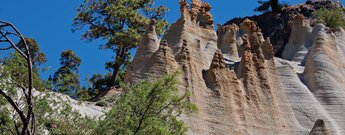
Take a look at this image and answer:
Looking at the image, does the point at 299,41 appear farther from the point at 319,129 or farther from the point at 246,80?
the point at 319,129

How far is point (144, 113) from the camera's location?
18.3 meters

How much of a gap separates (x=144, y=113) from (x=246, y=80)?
13.7 metres

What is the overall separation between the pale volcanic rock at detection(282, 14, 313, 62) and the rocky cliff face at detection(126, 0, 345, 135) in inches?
78.9

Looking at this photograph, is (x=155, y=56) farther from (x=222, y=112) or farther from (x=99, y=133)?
(x=99, y=133)

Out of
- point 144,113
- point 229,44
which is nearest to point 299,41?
point 229,44

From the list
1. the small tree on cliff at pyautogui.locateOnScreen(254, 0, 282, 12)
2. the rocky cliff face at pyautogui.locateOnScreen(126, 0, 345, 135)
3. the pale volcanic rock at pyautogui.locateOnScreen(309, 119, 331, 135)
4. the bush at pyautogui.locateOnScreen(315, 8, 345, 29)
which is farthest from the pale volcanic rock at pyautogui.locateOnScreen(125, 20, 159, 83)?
the small tree on cliff at pyautogui.locateOnScreen(254, 0, 282, 12)

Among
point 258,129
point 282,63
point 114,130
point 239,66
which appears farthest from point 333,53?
point 114,130

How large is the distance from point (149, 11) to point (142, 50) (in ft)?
50.5

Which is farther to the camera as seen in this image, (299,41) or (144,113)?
(299,41)

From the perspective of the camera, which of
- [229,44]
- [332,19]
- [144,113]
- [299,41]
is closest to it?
[144,113]

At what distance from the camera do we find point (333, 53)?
36.7m

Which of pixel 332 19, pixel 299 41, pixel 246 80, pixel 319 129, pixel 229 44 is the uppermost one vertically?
pixel 332 19

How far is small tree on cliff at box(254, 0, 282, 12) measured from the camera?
59.4 m

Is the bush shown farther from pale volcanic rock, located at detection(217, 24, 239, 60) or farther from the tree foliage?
the tree foliage
